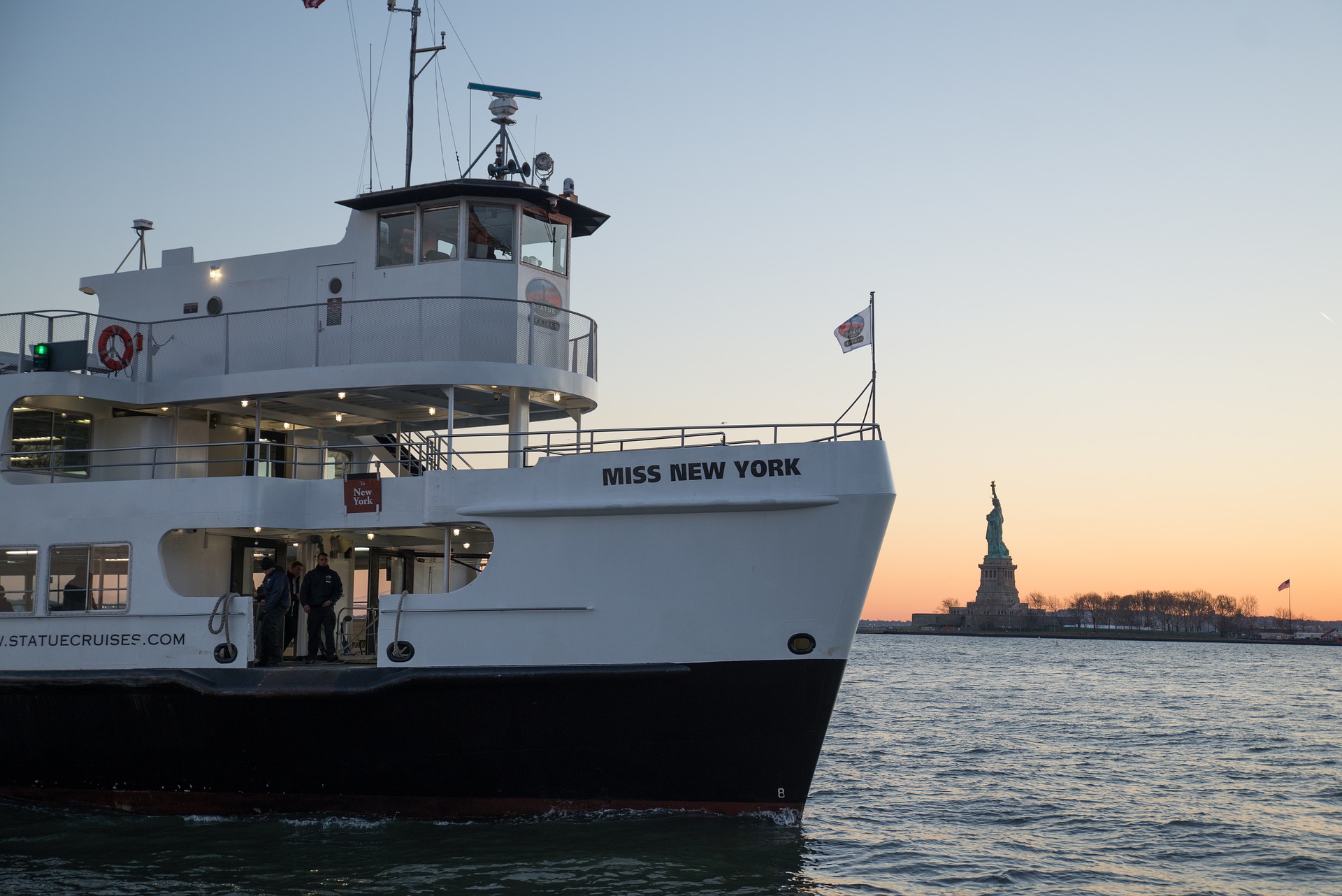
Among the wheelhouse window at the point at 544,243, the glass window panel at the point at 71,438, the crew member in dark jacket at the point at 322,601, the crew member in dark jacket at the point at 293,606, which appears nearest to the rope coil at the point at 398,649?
the crew member in dark jacket at the point at 322,601

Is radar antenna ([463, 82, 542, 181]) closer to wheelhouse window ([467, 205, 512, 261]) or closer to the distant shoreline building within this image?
wheelhouse window ([467, 205, 512, 261])

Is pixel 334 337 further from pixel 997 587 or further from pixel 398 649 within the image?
pixel 997 587

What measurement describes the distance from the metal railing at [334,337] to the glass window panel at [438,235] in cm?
66

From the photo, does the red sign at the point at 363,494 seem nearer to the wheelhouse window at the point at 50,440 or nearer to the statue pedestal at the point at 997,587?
the wheelhouse window at the point at 50,440

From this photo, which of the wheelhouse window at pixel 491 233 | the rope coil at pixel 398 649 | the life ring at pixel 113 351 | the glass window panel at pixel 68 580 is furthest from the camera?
the life ring at pixel 113 351

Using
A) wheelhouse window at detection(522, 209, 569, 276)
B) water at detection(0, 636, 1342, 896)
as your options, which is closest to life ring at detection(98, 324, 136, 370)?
wheelhouse window at detection(522, 209, 569, 276)

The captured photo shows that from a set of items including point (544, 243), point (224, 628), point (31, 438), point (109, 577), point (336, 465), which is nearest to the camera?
point (224, 628)

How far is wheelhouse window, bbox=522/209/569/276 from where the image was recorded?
14680mm

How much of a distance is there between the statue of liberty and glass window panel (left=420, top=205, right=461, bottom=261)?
104 metres

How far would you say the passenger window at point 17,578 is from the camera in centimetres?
1373

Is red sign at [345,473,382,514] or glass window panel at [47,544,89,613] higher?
red sign at [345,473,382,514]

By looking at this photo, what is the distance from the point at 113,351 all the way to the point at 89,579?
10.5 ft

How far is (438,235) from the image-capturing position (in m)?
14.5

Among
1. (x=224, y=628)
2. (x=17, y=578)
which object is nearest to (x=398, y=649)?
(x=224, y=628)
